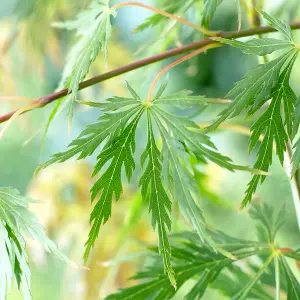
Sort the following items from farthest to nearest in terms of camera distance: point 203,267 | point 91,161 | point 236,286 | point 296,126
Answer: point 91,161
point 236,286
point 203,267
point 296,126

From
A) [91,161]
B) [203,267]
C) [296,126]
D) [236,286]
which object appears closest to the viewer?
[296,126]

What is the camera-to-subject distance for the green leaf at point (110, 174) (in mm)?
335

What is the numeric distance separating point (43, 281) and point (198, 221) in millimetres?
1423

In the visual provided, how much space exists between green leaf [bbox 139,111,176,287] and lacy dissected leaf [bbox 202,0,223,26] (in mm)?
96

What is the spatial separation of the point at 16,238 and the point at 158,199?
89mm

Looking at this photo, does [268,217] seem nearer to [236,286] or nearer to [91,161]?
[236,286]

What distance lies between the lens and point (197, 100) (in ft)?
1.09

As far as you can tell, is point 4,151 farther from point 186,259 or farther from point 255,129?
point 255,129

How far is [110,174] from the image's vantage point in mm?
338

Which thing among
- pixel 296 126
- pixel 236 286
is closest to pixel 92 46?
pixel 296 126

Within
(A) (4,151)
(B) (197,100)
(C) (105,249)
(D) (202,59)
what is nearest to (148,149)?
(B) (197,100)

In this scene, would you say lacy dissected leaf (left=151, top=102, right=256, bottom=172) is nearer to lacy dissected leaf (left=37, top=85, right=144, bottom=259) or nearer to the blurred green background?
lacy dissected leaf (left=37, top=85, right=144, bottom=259)

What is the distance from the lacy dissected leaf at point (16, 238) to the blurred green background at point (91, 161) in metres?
0.12

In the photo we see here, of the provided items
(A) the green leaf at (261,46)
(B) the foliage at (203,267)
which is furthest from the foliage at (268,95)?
(B) the foliage at (203,267)
